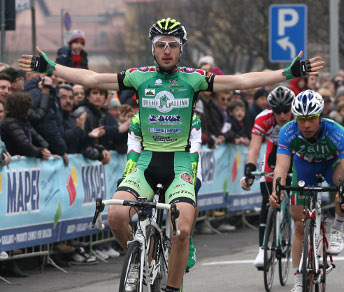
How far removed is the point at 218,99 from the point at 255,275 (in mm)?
5105

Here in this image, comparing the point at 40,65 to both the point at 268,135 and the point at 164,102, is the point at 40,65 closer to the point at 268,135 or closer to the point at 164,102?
the point at 164,102

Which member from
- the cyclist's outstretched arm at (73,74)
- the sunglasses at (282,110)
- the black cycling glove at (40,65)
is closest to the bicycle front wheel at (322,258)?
the sunglasses at (282,110)

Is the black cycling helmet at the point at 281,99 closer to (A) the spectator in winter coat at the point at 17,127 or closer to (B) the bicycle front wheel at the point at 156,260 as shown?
(A) the spectator in winter coat at the point at 17,127

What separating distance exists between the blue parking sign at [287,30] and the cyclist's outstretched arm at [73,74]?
1017cm

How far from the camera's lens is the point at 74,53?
47.6 feet

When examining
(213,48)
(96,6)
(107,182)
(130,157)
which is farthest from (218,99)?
(96,6)

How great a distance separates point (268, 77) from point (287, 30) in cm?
1031

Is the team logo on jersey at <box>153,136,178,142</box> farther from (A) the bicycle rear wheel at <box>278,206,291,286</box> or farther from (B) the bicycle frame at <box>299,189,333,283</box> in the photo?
(A) the bicycle rear wheel at <box>278,206,291,286</box>

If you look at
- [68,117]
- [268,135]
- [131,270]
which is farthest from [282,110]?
[131,270]

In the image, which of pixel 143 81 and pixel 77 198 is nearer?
pixel 143 81

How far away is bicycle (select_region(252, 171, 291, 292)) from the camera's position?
10.4 meters

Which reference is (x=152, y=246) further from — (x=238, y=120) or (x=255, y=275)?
(x=238, y=120)

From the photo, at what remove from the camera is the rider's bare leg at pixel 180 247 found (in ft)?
25.5

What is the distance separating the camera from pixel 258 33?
46188mm
